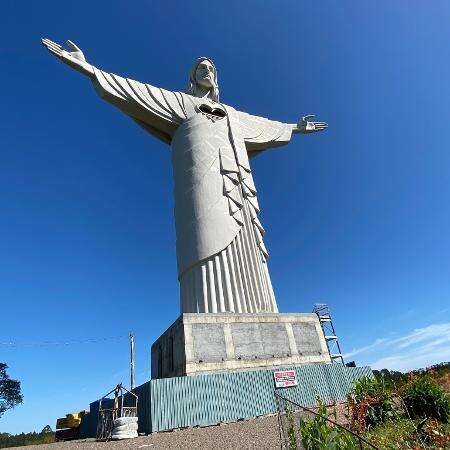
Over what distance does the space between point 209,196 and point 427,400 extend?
14599 millimetres

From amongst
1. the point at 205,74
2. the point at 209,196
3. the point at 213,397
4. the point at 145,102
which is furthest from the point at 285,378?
the point at 205,74

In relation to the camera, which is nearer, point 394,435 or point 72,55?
point 394,435

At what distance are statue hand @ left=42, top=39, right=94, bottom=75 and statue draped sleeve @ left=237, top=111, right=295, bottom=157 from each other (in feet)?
37.0

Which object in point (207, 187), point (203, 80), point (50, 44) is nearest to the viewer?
point (50, 44)

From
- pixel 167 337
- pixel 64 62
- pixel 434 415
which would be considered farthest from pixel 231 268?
pixel 64 62

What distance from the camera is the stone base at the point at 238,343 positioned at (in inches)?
614

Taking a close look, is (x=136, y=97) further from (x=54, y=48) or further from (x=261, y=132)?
(x=261, y=132)

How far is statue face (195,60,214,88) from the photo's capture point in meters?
27.1

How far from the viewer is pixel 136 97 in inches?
891

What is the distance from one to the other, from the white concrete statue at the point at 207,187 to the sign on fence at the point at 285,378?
12.0 feet

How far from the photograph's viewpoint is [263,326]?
17.5m

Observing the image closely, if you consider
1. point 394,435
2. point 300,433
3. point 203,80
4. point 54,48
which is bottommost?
point 394,435

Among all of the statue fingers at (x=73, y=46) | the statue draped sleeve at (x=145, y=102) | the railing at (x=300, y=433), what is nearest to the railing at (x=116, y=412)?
the railing at (x=300, y=433)

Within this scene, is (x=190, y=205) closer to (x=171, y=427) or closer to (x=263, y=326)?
(x=263, y=326)
